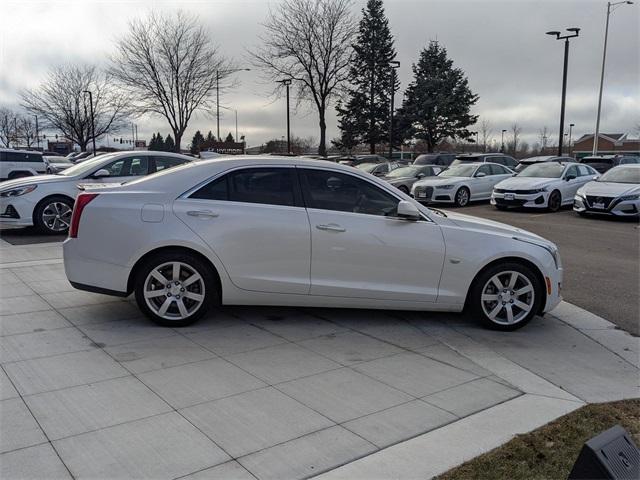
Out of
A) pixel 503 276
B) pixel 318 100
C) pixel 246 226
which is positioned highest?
pixel 318 100

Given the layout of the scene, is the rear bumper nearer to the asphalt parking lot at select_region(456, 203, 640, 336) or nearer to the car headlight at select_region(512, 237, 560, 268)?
the car headlight at select_region(512, 237, 560, 268)

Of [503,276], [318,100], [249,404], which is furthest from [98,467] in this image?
[318,100]

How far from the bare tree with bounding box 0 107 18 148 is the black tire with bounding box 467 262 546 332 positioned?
3326 inches

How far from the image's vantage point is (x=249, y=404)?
3744 millimetres

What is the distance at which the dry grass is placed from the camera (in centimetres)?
300

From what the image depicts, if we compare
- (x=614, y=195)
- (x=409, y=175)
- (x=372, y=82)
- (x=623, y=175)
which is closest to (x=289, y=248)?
(x=614, y=195)

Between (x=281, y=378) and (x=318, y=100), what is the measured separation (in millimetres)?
35625

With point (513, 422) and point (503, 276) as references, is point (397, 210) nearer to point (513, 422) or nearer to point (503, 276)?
point (503, 276)

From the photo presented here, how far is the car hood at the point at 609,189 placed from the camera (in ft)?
49.0

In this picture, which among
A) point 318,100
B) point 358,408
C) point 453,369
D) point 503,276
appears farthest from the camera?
point 318,100

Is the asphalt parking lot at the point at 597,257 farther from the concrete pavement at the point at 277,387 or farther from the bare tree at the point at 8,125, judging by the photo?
the bare tree at the point at 8,125

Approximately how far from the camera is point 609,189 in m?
15.2

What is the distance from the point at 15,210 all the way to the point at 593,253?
10.6 metres

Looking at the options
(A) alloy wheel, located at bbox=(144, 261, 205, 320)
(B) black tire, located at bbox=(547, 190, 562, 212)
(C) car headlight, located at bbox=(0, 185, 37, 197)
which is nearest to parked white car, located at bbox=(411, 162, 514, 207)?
(B) black tire, located at bbox=(547, 190, 562, 212)
